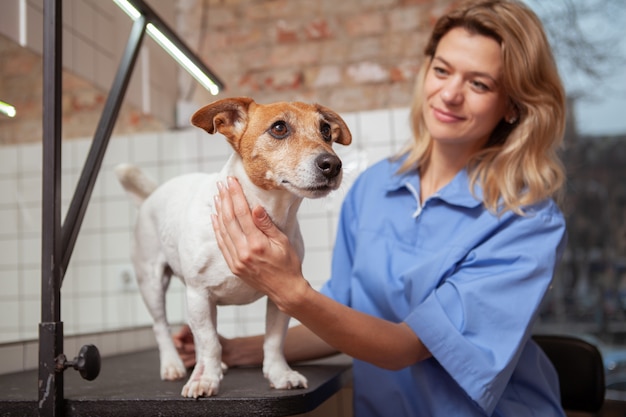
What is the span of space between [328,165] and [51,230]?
432 millimetres

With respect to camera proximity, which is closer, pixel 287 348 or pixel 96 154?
pixel 96 154

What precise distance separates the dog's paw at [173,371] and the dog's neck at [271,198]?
373 millimetres

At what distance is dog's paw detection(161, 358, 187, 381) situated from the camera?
1.15 meters

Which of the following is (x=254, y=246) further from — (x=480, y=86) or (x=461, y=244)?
(x=480, y=86)

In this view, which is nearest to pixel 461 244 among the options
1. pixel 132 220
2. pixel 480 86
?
pixel 480 86

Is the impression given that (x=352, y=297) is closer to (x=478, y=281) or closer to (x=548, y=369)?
(x=478, y=281)

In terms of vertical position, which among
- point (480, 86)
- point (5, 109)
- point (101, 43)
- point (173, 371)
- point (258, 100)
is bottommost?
point (173, 371)

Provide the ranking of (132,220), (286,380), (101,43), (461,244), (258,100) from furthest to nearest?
(258,100) → (132,220) → (101,43) → (461,244) → (286,380)

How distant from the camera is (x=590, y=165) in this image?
2852mm

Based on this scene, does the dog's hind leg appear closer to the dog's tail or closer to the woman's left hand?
the dog's tail

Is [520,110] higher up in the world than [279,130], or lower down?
higher up

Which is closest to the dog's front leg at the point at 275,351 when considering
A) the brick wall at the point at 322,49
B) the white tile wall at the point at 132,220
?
the white tile wall at the point at 132,220

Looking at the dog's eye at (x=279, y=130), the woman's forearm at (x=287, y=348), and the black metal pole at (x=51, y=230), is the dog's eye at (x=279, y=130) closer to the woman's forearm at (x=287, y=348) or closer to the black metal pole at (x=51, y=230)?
the black metal pole at (x=51, y=230)

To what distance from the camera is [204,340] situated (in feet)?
3.17
